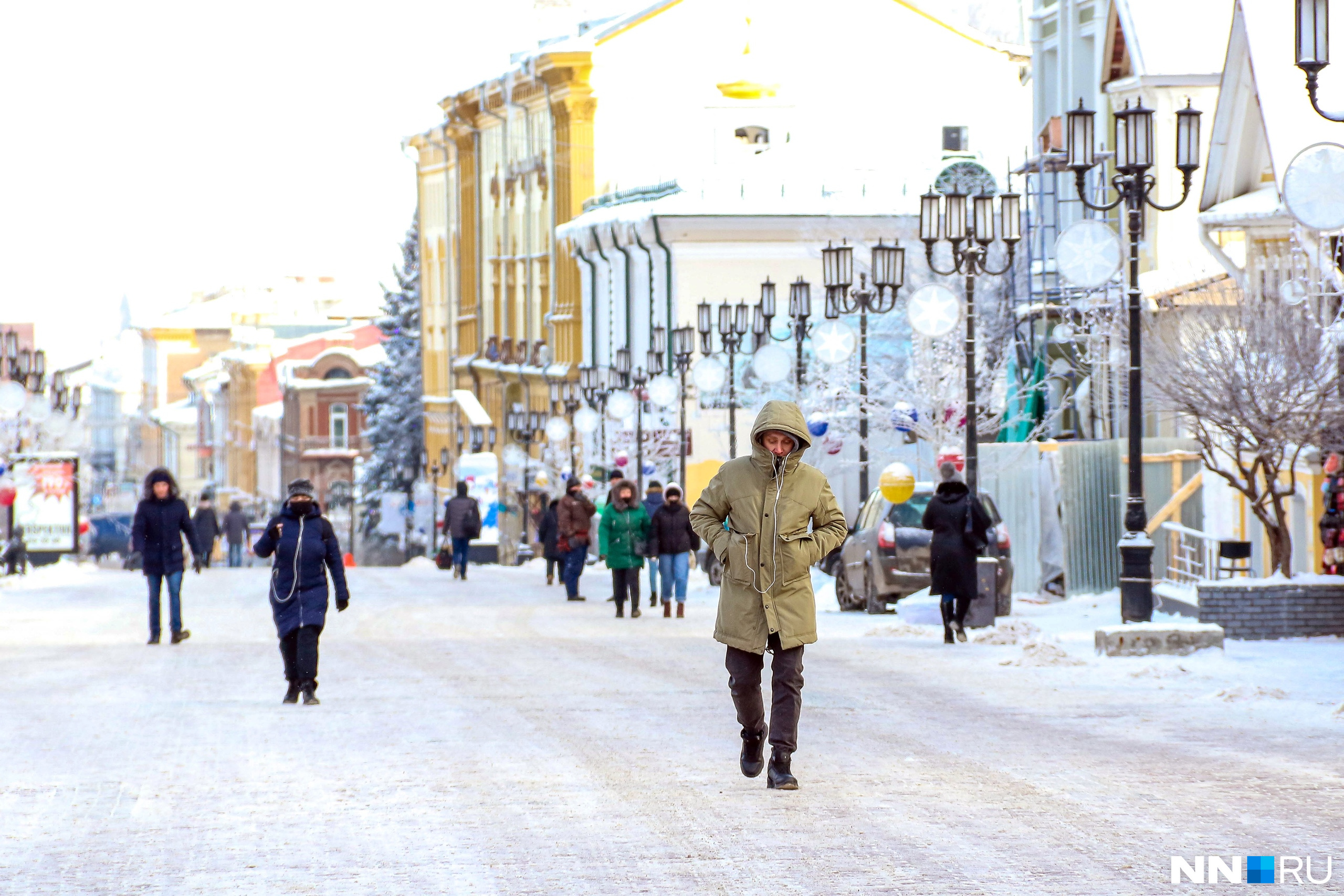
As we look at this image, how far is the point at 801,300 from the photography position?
33.2m

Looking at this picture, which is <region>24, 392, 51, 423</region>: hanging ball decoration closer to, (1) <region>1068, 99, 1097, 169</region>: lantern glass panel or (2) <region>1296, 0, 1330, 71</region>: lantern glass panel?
(1) <region>1068, 99, 1097, 169</region>: lantern glass panel

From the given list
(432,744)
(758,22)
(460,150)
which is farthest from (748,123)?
(432,744)

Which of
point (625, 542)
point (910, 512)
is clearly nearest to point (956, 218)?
point (910, 512)

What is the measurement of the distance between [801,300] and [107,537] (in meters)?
74.2

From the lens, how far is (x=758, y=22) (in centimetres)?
6153

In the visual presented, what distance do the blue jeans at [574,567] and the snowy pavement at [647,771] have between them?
8581 mm

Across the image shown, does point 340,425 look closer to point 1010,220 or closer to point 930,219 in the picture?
point 930,219

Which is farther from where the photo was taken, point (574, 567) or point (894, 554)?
point (574, 567)

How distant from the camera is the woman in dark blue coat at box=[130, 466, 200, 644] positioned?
20859 mm


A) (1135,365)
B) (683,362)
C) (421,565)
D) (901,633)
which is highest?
(683,362)

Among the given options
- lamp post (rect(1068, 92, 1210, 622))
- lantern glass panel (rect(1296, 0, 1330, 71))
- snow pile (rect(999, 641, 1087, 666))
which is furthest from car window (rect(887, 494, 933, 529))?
lantern glass panel (rect(1296, 0, 1330, 71))

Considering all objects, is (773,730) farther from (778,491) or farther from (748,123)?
(748,123)

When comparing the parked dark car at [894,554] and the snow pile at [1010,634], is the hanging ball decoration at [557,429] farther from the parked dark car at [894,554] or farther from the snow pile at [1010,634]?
the snow pile at [1010,634]

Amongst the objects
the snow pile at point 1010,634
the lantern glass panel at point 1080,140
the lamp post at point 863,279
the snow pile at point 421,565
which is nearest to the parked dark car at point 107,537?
the snow pile at point 421,565
